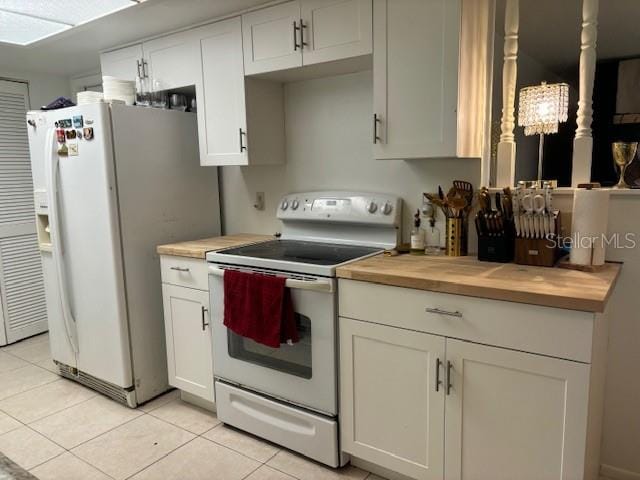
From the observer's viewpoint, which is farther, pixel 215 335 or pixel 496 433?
pixel 215 335

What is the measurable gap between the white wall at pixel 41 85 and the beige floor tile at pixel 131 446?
2.80 m

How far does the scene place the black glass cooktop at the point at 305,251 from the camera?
2100 mm

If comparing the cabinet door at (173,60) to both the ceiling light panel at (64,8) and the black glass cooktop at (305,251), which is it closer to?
the ceiling light panel at (64,8)

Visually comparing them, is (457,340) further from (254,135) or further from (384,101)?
(254,135)

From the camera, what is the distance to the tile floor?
6.73 feet

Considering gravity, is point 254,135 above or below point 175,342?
above

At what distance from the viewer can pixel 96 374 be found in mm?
2756

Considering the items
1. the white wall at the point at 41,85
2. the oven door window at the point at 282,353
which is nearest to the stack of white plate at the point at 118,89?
the oven door window at the point at 282,353

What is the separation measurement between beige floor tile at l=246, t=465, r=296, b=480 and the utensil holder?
1.23 metres

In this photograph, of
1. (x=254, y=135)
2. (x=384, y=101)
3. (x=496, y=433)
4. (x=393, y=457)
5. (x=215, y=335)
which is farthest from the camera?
(x=254, y=135)

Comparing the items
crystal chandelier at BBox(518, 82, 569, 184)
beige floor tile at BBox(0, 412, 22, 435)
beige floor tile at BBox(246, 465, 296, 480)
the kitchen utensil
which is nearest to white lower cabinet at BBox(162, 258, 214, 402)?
beige floor tile at BBox(246, 465, 296, 480)

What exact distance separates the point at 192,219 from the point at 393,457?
182cm

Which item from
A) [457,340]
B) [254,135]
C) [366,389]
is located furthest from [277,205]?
[457,340]

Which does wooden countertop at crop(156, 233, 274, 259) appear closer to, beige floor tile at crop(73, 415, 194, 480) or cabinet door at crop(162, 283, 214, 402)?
cabinet door at crop(162, 283, 214, 402)
